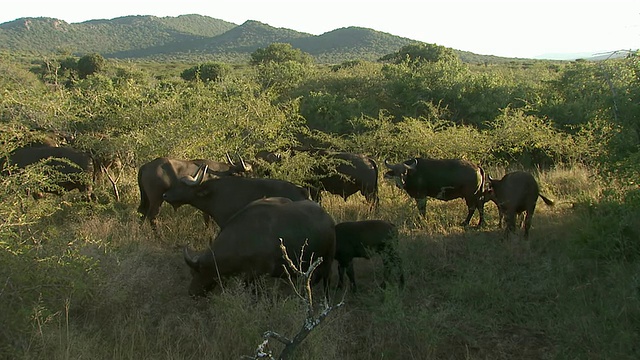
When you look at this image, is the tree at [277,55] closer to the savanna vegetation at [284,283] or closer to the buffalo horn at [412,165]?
the savanna vegetation at [284,283]

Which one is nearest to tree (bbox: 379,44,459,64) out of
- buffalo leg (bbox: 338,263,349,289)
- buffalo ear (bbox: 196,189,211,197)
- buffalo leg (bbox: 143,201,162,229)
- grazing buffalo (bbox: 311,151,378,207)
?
grazing buffalo (bbox: 311,151,378,207)

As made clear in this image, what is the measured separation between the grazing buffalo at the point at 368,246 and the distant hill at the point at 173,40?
6573 cm

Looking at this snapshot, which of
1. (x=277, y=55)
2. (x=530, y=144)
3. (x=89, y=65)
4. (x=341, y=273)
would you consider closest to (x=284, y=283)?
(x=341, y=273)

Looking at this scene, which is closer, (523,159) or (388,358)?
(388,358)

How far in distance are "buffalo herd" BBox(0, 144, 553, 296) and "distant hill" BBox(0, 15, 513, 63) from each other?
62.9 metres

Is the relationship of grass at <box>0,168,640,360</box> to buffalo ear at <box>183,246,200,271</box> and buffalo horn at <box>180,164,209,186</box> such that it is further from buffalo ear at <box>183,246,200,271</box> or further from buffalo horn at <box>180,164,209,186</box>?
buffalo horn at <box>180,164,209,186</box>

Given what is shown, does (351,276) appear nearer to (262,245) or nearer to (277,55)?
(262,245)

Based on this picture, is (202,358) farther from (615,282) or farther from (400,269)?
(615,282)

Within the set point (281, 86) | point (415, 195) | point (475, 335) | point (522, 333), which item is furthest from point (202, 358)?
point (281, 86)

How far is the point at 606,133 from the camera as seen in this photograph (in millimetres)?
7113

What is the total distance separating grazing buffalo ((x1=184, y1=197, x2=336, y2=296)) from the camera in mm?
5383

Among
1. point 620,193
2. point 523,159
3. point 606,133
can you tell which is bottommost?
point 523,159

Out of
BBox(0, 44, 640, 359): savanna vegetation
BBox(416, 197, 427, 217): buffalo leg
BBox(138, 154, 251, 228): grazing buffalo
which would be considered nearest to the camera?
BBox(0, 44, 640, 359): savanna vegetation

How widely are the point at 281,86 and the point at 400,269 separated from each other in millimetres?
16221
